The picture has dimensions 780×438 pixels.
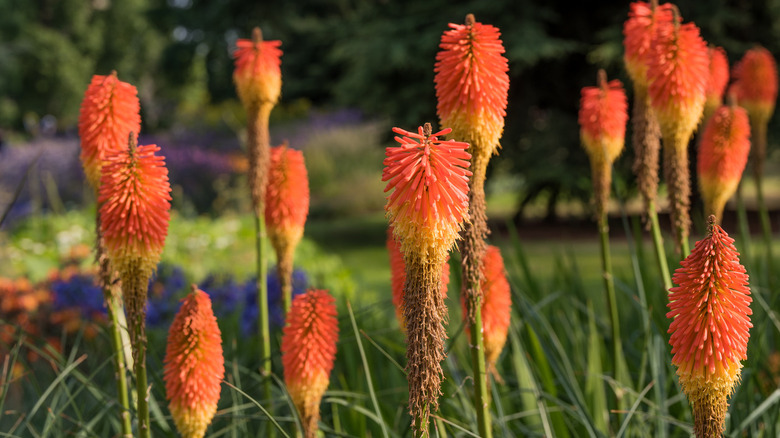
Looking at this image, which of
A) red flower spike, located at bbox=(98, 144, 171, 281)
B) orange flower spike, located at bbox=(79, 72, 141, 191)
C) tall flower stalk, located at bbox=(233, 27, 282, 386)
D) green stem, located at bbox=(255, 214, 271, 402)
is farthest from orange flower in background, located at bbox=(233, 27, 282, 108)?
red flower spike, located at bbox=(98, 144, 171, 281)

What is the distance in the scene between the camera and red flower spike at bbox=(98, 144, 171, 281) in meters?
1.83

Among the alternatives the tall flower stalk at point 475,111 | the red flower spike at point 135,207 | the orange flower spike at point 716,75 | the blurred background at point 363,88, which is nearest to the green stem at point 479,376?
the tall flower stalk at point 475,111

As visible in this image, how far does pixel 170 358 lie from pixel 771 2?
45.5 ft

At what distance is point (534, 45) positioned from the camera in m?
11.6

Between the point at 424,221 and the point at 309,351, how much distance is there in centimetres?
79

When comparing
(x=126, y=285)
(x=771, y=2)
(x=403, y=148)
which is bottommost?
(x=126, y=285)

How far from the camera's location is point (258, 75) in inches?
107

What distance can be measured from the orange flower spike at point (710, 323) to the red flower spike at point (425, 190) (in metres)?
0.46

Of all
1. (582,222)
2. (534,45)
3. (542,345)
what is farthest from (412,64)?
(542,345)

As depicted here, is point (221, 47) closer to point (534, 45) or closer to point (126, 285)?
point (534, 45)

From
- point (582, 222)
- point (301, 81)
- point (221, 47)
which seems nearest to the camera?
point (582, 222)

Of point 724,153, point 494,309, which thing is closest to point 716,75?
point 724,153

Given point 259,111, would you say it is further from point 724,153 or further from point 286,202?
point 724,153

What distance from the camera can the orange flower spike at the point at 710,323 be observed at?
4.60ft
